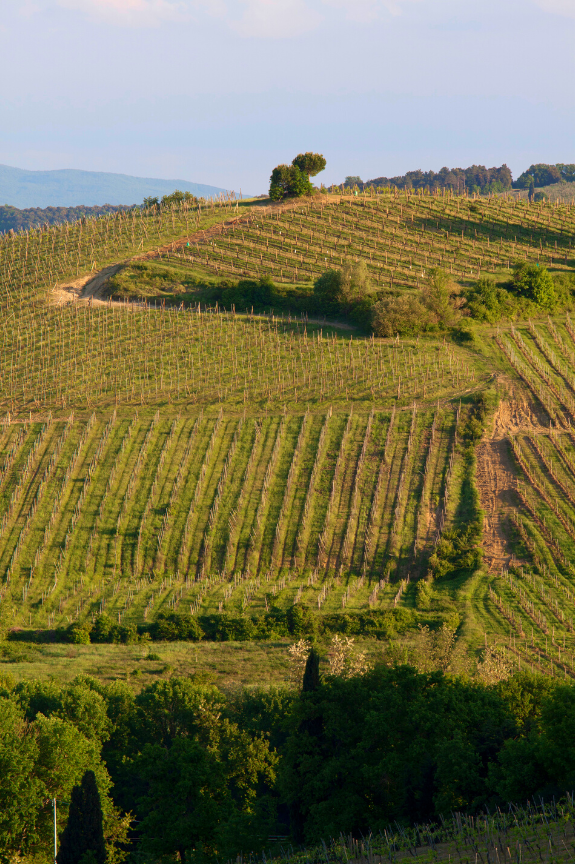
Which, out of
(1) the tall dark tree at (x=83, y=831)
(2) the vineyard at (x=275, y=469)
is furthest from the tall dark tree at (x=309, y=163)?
(1) the tall dark tree at (x=83, y=831)

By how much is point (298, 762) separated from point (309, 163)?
88.9 meters

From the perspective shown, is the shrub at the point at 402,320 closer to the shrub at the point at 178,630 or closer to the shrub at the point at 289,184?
the shrub at the point at 178,630

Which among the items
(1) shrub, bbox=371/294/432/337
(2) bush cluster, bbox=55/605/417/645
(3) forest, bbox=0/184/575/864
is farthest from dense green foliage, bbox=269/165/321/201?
(2) bush cluster, bbox=55/605/417/645

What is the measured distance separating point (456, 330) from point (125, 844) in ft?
166

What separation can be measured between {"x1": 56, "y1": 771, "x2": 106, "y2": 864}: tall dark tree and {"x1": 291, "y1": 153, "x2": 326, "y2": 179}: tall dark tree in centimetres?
9085

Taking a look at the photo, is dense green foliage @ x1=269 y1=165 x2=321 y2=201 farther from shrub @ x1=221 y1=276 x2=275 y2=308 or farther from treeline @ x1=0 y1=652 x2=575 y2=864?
treeline @ x1=0 y1=652 x2=575 y2=864

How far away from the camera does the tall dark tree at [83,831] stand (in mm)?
27094

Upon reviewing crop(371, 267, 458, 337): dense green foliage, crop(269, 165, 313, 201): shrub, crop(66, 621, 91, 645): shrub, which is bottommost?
crop(66, 621, 91, 645): shrub

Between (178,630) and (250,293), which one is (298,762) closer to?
(178,630)

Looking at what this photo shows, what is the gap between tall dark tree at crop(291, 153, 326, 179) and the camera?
4222 inches

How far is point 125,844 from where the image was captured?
33.7 meters

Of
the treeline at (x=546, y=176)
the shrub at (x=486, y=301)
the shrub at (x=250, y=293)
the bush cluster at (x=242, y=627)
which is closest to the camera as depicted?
the bush cluster at (x=242, y=627)

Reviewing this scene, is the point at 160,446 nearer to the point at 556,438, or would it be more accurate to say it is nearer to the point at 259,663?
the point at 259,663

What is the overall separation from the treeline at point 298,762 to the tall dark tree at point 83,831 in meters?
1.91
